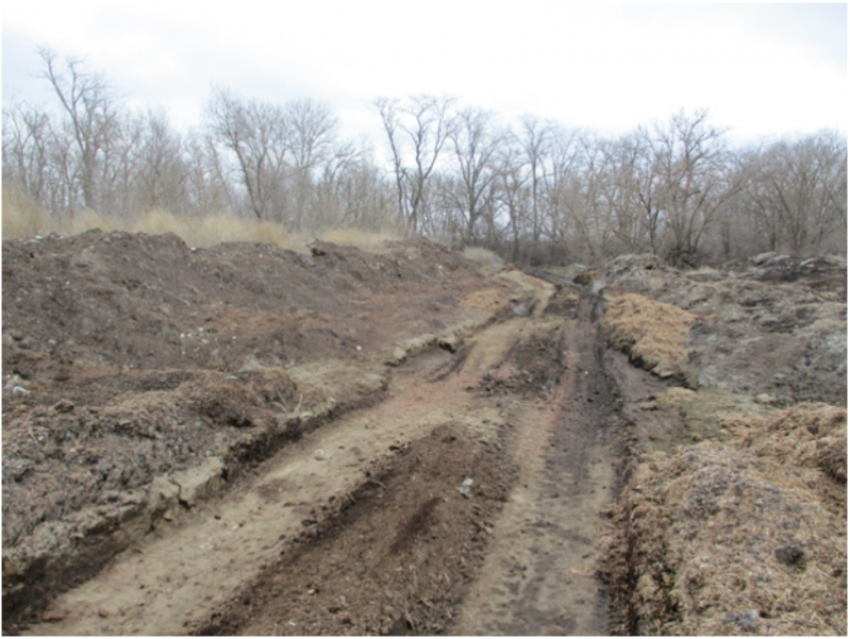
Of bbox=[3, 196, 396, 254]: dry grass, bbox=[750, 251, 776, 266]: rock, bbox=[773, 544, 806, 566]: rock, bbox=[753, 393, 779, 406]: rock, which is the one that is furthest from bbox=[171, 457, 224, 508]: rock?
bbox=[750, 251, 776, 266]: rock

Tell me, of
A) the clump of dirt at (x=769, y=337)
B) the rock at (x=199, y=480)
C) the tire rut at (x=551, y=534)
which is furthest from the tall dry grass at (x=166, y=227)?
the clump of dirt at (x=769, y=337)

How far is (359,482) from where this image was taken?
483 centimetres

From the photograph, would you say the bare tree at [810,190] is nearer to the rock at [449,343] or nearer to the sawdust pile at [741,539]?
the rock at [449,343]

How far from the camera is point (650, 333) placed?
407 inches

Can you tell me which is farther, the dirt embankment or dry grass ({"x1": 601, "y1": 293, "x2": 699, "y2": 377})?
dry grass ({"x1": 601, "y1": 293, "x2": 699, "y2": 377})

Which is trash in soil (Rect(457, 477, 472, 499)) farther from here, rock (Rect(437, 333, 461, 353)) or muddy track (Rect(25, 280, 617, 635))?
rock (Rect(437, 333, 461, 353))

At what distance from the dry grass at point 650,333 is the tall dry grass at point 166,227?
10.5 metres

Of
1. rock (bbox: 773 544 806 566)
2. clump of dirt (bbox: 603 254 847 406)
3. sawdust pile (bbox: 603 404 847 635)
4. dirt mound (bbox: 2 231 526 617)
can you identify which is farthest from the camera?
clump of dirt (bbox: 603 254 847 406)

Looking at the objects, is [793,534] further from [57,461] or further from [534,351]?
[534,351]

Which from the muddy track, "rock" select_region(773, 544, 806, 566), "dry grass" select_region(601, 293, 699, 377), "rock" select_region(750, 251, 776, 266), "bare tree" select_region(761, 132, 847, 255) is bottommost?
the muddy track

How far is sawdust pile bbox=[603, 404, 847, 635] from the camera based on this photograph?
108 inches

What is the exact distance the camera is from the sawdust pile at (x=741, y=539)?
2740 mm

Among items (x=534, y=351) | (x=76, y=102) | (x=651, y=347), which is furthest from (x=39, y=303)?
(x=76, y=102)

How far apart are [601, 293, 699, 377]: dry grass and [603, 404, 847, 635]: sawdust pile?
4231 mm
